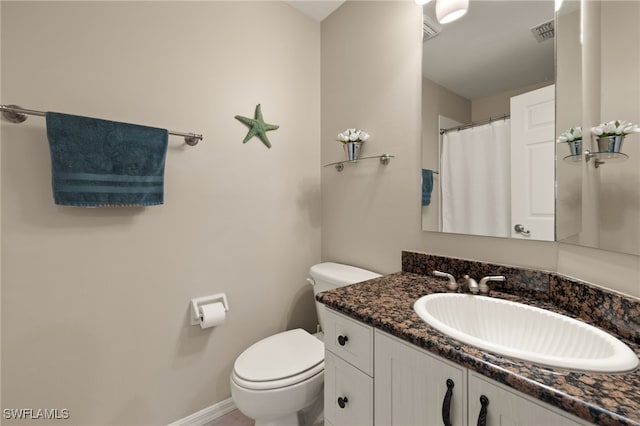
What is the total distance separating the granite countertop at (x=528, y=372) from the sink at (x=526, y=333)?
0.06 feet

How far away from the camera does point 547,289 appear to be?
0.99 metres

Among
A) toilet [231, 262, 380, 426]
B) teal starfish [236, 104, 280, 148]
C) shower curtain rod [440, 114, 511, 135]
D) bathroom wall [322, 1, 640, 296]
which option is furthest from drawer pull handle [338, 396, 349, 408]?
teal starfish [236, 104, 280, 148]

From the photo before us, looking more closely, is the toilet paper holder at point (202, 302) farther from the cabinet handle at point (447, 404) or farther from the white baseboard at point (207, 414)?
the cabinet handle at point (447, 404)

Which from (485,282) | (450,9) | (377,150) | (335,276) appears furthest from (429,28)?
(335,276)

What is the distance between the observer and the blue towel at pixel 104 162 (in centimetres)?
107

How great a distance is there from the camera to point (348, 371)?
95 cm

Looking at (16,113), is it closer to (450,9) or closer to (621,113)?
(450,9)

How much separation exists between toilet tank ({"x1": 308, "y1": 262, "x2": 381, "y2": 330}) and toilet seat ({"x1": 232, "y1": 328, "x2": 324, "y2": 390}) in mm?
255

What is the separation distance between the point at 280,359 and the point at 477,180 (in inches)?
49.4

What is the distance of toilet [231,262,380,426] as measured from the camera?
115 cm

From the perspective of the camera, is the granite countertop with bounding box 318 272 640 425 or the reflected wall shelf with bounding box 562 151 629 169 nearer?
the granite countertop with bounding box 318 272 640 425

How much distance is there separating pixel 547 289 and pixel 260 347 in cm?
128

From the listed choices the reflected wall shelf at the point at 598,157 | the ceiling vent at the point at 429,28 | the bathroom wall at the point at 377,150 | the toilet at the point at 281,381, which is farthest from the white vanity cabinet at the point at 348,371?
the ceiling vent at the point at 429,28

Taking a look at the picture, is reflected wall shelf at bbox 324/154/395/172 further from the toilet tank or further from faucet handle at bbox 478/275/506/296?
faucet handle at bbox 478/275/506/296
